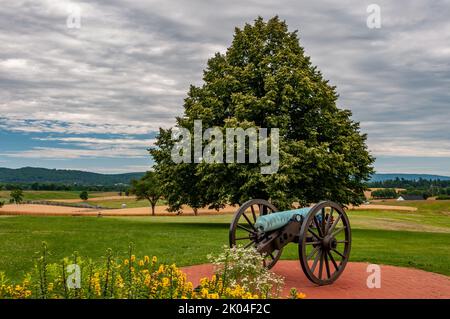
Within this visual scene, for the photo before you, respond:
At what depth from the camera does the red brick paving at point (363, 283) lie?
36.0 ft

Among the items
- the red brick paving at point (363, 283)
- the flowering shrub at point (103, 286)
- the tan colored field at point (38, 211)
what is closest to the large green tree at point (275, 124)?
the red brick paving at point (363, 283)

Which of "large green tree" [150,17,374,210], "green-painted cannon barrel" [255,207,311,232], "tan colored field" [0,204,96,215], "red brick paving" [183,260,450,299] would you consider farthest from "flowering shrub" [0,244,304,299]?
"tan colored field" [0,204,96,215]

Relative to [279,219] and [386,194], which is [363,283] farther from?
[386,194]

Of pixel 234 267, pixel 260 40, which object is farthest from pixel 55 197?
pixel 234 267

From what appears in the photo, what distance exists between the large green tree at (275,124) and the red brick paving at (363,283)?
10315 mm

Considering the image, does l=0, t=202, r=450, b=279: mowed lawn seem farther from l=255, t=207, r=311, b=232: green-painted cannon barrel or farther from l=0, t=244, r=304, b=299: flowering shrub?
l=0, t=244, r=304, b=299: flowering shrub

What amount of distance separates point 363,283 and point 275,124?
1483 cm

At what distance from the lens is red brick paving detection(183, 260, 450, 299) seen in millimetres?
10969

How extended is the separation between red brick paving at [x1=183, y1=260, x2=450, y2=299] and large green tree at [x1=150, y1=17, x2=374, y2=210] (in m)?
10.3

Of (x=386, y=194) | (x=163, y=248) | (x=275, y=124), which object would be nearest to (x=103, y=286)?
(x=163, y=248)

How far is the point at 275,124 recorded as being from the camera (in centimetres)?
2600

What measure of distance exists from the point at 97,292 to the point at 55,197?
125 m

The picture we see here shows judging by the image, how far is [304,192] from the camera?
28.3 meters

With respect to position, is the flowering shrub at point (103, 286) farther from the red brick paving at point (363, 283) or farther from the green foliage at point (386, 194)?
the green foliage at point (386, 194)
